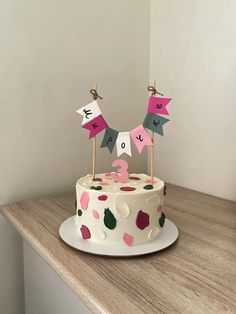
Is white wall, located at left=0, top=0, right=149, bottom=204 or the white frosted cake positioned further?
white wall, located at left=0, top=0, right=149, bottom=204

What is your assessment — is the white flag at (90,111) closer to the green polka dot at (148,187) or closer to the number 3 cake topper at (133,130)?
the number 3 cake topper at (133,130)

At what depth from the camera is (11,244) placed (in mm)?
1128

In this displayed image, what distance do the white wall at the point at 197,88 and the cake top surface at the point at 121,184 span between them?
→ 0.36m

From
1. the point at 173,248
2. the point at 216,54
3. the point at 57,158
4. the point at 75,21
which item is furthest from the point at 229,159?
the point at 75,21

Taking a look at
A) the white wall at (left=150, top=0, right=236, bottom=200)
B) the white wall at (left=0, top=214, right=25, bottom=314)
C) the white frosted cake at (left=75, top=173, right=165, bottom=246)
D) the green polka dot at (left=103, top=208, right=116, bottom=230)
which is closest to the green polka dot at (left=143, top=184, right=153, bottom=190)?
the white frosted cake at (left=75, top=173, right=165, bottom=246)

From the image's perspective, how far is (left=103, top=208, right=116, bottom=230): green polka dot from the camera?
72 centimetres

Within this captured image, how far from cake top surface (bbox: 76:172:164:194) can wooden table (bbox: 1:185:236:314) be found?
0.14 m

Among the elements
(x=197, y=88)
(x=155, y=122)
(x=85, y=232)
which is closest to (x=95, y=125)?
(x=155, y=122)

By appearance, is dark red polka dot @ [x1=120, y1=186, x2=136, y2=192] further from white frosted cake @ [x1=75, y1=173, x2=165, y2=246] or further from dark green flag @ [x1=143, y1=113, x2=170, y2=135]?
dark green flag @ [x1=143, y1=113, x2=170, y2=135]

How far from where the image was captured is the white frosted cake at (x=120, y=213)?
28.4 inches

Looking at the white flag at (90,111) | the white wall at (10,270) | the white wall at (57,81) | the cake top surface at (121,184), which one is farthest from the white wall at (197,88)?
the white wall at (10,270)

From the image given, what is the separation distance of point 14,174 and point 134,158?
49cm

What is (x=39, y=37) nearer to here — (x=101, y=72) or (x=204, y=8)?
(x=101, y=72)

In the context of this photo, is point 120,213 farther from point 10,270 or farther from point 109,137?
point 10,270
